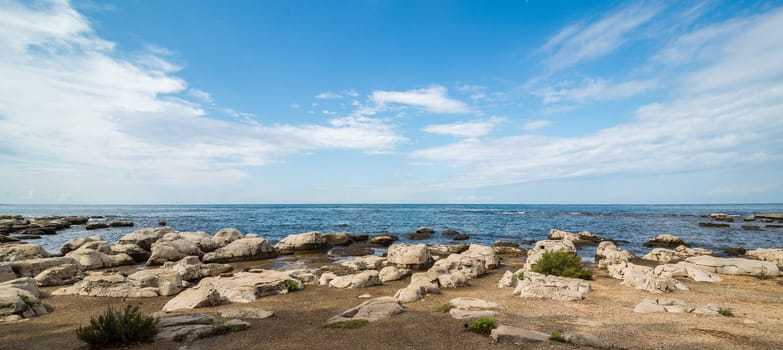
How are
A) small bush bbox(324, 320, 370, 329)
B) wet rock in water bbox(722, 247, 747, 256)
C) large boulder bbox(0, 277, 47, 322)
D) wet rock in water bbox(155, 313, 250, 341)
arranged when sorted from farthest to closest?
wet rock in water bbox(722, 247, 747, 256) < large boulder bbox(0, 277, 47, 322) < small bush bbox(324, 320, 370, 329) < wet rock in water bbox(155, 313, 250, 341)

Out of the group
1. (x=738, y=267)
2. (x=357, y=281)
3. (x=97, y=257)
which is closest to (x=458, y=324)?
(x=357, y=281)

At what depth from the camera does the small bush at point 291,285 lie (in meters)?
16.6

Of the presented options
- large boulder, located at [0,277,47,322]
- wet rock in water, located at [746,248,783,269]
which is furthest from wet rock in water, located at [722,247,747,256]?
large boulder, located at [0,277,47,322]

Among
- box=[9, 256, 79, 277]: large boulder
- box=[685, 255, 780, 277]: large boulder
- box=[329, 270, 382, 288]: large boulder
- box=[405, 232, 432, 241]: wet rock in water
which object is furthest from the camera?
box=[405, 232, 432, 241]: wet rock in water

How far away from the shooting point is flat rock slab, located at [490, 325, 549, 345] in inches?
343

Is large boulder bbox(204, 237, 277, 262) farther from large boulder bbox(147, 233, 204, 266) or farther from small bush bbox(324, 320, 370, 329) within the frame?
small bush bbox(324, 320, 370, 329)

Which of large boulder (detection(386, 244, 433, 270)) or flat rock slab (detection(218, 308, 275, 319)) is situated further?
large boulder (detection(386, 244, 433, 270))

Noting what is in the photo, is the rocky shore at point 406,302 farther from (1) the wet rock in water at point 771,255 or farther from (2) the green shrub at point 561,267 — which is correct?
(2) the green shrub at point 561,267

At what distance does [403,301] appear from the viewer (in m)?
13.8

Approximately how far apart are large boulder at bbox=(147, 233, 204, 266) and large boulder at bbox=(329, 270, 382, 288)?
15623 millimetres

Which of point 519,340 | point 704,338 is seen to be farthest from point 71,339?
point 704,338

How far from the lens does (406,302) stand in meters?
13.7

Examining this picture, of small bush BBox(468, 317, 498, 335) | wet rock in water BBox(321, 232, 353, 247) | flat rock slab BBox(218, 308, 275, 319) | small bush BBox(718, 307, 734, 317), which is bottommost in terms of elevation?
wet rock in water BBox(321, 232, 353, 247)

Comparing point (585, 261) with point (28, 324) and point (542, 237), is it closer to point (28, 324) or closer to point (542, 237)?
point (542, 237)
